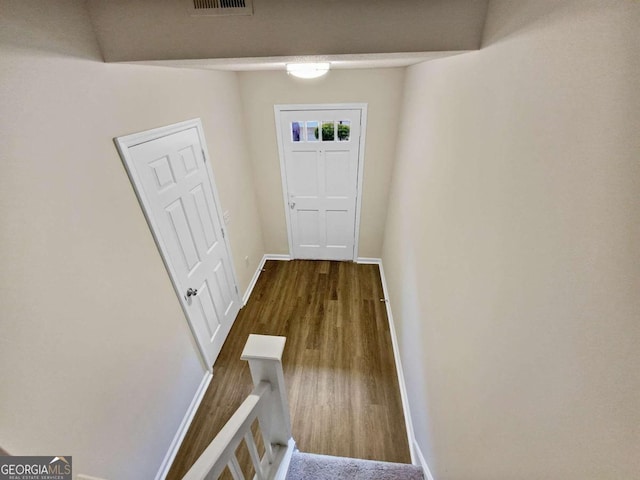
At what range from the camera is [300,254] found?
3752mm

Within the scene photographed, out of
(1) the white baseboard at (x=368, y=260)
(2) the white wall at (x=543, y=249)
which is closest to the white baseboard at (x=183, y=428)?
(2) the white wall at (x=543, y=249)

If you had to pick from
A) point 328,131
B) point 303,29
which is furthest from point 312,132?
point 303,29

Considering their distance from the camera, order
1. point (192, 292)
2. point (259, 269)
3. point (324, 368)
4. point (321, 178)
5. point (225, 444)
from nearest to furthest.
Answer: point (225, 444), point (192, 292), point (324, 368), point (321, 178), point (259, 269)

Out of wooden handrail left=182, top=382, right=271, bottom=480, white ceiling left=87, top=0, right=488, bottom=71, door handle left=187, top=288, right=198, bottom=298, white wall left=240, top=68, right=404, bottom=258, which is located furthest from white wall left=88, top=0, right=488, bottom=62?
white wall left=240, top=68, right=404, bottom=258

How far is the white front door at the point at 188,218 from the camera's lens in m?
1.57

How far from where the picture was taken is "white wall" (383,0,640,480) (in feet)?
1.48

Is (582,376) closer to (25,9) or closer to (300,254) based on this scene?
(25,9)

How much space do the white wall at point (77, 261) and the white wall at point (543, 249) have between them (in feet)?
5.25

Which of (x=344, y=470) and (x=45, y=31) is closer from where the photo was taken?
(x=45, y=31)

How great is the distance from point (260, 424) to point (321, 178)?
8.27ft

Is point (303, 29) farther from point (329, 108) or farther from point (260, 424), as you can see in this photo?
point (329, 108)

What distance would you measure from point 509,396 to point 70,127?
190 centimetres

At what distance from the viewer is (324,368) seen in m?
2.37

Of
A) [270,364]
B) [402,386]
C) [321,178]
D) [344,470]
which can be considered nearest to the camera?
[270,364]
